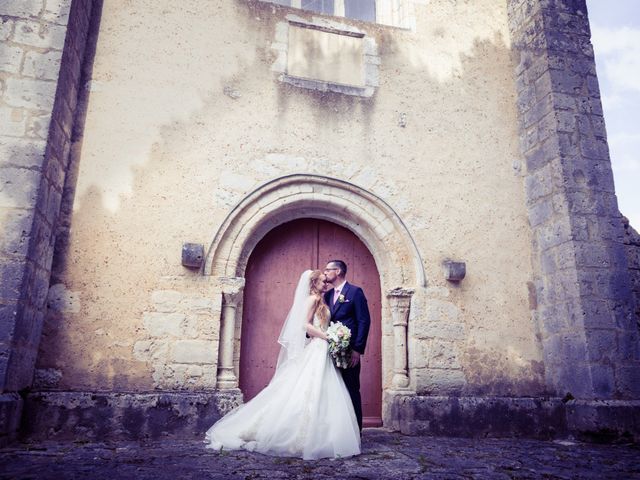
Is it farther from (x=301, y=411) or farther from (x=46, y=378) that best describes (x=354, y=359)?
(x=46, y=378)

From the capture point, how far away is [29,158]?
163 inches

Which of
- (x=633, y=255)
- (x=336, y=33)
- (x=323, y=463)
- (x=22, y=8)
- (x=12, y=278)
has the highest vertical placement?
(x=336, y=33)

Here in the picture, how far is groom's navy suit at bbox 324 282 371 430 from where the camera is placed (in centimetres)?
395

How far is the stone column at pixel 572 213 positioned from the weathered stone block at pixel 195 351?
3518 millimetres

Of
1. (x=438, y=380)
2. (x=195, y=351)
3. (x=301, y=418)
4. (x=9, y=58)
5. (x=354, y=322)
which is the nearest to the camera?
(x=301, y=418)

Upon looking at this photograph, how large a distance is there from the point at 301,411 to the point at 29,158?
308cm

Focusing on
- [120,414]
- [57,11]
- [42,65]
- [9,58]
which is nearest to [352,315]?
[120,414]

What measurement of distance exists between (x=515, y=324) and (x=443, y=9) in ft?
13.0

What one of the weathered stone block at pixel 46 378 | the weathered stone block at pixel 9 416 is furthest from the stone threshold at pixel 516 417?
the weathered stone block at pixel 9 416

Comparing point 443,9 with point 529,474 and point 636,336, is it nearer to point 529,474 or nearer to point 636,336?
point 636,336

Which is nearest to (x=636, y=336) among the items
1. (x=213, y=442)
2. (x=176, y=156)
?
(x=213, y=442)

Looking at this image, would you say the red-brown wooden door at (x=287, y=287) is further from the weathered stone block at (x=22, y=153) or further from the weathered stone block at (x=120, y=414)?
the weathered stone block at (x=22, y=153)

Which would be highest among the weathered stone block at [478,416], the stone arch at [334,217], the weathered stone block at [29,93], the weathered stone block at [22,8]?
the weathered stone block at [22,8]

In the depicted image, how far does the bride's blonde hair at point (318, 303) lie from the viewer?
4.10 m
